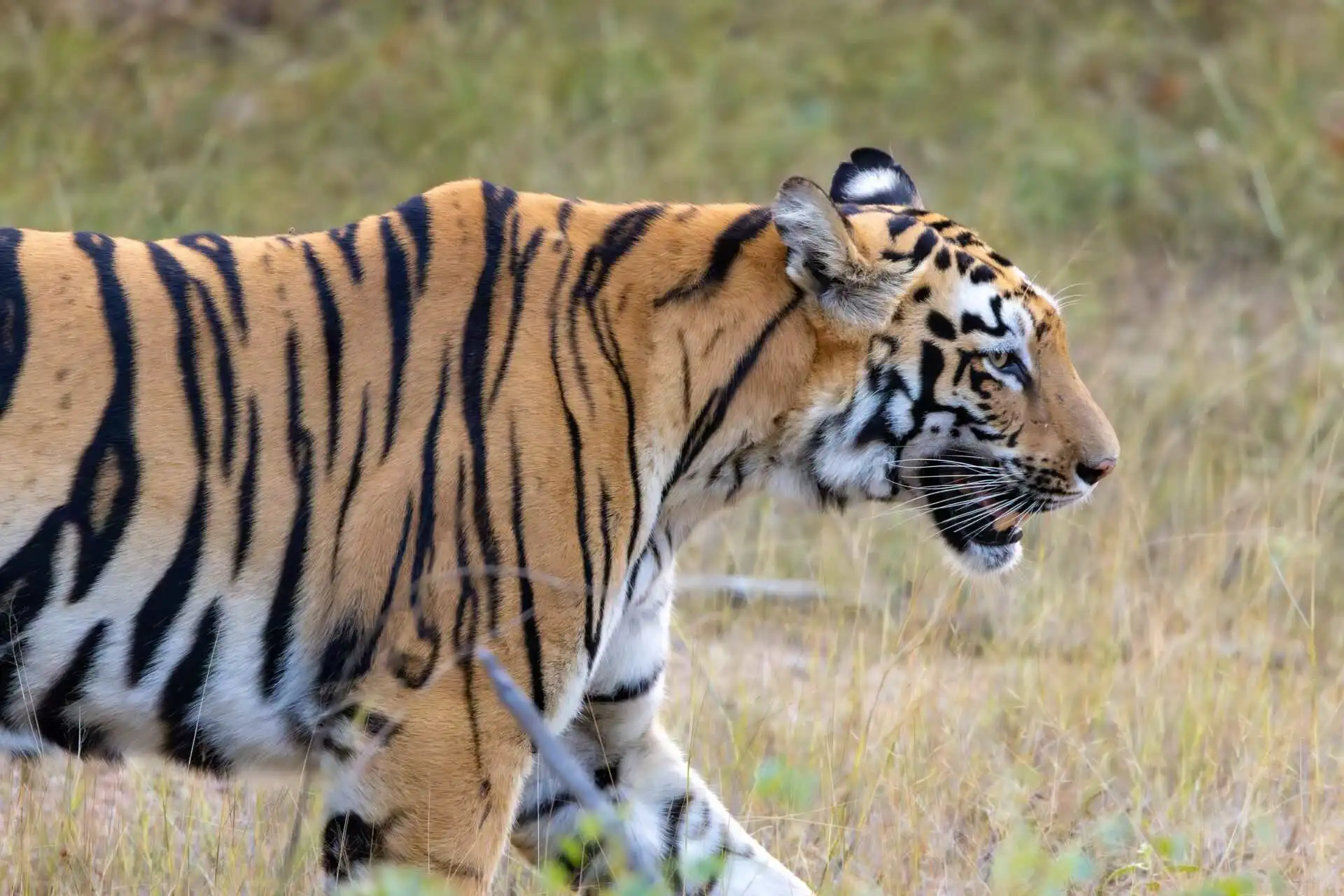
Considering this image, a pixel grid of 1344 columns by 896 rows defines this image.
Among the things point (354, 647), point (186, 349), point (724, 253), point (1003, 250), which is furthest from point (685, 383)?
point (1003, 250)

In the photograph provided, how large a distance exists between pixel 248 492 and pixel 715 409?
2.49 ft

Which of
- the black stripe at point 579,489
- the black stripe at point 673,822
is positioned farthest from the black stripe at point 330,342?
the black stripe at point 673,822

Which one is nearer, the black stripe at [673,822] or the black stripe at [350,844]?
the black stripe at [350,844]

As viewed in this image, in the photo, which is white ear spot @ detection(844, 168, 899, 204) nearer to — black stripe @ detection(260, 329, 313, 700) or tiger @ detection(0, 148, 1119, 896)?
tiger @ detection(0, 148, 1119, 896)

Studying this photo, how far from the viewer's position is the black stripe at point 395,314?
283 centimetres

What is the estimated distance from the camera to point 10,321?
275 cm

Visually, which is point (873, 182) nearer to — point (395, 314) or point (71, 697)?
point (395, 314)

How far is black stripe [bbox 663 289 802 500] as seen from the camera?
2979 millimetres

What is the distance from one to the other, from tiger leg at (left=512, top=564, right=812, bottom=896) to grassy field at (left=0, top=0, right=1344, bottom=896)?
0.13 m

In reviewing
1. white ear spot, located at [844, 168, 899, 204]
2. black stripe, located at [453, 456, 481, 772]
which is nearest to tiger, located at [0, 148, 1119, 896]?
black stripe, located at [453, 456, 481, 772]

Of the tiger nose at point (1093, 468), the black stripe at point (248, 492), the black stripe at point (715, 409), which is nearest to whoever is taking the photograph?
the black stripe at point (248, 492)

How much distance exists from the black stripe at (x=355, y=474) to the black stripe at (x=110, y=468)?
305 mm

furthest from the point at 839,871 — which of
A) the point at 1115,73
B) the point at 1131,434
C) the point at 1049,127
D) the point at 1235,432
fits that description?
the point at 1115,73

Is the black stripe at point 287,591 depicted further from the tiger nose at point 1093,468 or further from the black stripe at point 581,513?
the tiger nose at point 1093,468
